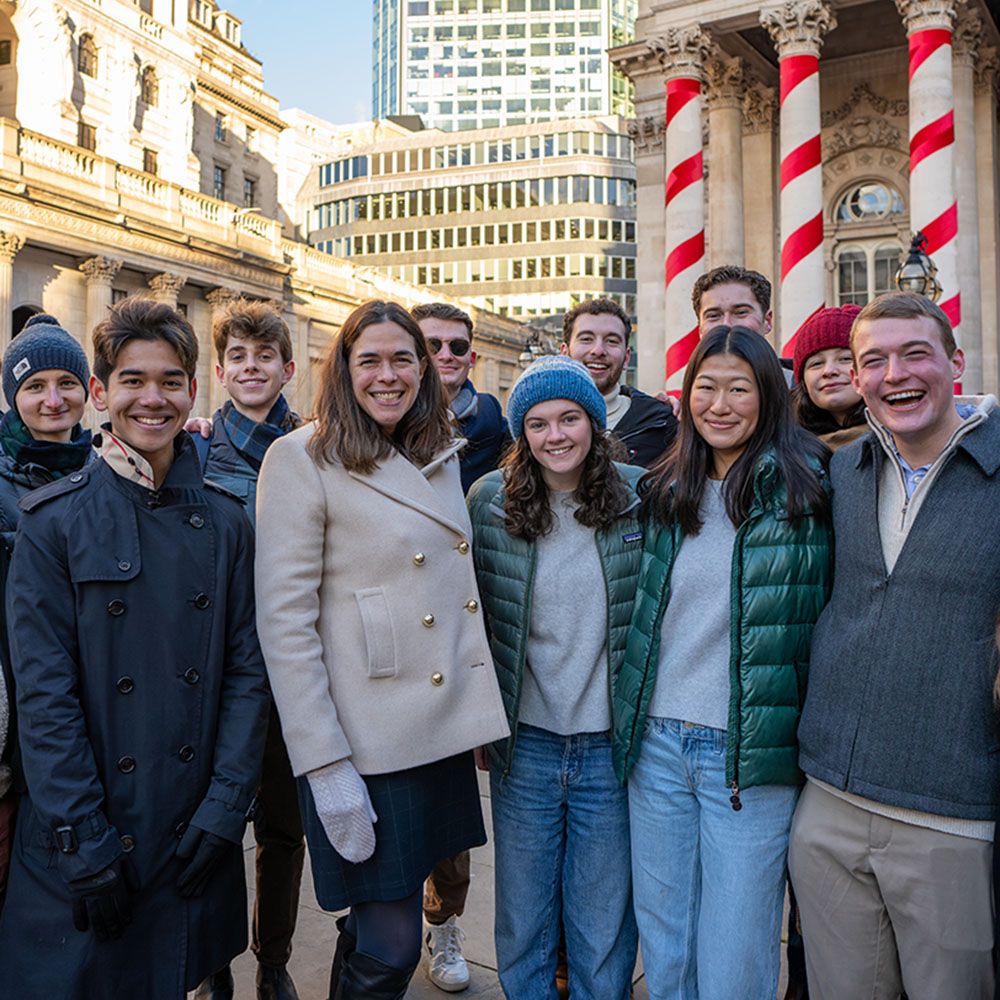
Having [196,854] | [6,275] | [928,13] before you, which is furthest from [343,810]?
[6,275]

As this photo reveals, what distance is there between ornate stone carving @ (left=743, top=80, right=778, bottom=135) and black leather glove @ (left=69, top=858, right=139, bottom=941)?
22.9 meters

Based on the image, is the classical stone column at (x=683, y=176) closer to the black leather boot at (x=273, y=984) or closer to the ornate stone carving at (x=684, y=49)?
the ornate stone carving at (x=684, y=49)

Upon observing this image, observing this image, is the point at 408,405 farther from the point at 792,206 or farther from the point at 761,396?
the point at 792,206

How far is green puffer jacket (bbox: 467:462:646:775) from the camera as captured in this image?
3291 mm

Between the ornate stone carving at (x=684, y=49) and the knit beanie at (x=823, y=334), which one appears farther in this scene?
the ornate stone carving at (x=684, y=49)

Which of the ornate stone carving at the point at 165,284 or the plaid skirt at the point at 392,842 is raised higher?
the ornate stone carving at the point at 165,284

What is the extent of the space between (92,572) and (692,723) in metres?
1.98

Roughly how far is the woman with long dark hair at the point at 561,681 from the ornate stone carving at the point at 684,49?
18.2m

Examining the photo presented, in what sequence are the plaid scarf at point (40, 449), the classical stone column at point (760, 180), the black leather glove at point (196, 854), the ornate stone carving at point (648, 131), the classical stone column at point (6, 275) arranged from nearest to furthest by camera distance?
the black leather glove at point (196, 854) < the plaid scarf at point (40, 449) < the classical stone column at point (760, 180) < the ornate stone carving at point (648, 131) < the classical stone column at point (6, 275)

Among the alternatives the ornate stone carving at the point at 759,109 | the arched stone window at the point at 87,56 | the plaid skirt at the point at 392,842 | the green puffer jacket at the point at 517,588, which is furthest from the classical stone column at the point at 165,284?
the plaid skirt at the point at 392,842

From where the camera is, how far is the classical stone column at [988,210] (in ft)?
64.1

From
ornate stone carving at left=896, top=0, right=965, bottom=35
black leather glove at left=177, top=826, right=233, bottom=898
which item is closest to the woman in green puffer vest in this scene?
black leather glove at left=177, top=826, right=233, bottom=898

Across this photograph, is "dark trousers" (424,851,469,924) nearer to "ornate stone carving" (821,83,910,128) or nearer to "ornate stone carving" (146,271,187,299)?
"ornate stone carving" (821,83,910,128)

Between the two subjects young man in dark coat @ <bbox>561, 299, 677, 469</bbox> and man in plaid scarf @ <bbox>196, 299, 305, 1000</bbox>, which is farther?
young man in dark coat @ <bbox>561, 299, 677, 469</bbox>
